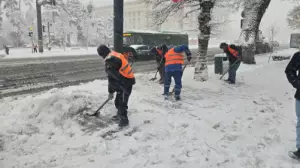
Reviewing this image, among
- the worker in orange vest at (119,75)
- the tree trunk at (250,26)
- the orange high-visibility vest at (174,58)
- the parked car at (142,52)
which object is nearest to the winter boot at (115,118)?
the worker in orange vest at (119,75)

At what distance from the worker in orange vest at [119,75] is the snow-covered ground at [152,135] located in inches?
15.8

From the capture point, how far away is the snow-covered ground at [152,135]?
12.5 feet

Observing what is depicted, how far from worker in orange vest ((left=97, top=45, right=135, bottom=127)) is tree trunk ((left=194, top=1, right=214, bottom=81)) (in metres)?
5.34

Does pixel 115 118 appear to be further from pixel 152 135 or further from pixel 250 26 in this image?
pixel 250 26

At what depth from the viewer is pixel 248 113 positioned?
6.10m

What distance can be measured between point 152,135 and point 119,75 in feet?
3.99

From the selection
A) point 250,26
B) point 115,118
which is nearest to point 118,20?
point 115,118

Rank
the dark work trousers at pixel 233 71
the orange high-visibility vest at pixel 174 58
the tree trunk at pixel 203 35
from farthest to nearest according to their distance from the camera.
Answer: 1. the dark work trousers at pixel 233 71
2. the tree trunk at pixel 203 35
3. the orange high-visibility vest at pixel 174 58

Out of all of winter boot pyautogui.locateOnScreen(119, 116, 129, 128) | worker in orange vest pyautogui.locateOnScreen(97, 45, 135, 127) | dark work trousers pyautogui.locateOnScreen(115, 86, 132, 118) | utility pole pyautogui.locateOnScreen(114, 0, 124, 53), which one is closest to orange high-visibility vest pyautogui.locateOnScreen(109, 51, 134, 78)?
worker in orange vest pyautogui.locateOnScreen(97, 45, 135, 127)

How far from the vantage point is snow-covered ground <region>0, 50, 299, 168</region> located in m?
3.82

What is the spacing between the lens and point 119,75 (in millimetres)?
4871

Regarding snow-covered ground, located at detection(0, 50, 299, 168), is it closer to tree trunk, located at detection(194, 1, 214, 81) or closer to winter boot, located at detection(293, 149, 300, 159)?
winter boot, located at detection(293, 149, 300, 159)

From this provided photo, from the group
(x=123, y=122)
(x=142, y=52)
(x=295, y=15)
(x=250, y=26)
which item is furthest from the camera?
(x=295, y=15)

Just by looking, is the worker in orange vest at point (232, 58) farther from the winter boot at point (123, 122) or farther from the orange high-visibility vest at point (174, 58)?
the winter boot at point (123, 122)
